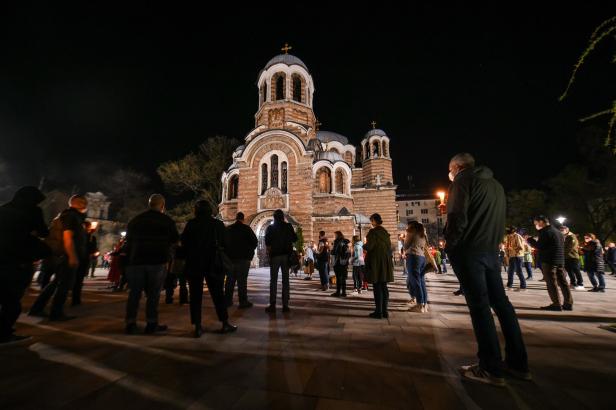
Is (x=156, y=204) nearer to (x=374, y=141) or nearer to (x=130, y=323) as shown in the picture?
(x=130, y=323)

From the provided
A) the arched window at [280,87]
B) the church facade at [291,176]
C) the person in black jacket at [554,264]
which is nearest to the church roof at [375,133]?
the church facade at [291,176]

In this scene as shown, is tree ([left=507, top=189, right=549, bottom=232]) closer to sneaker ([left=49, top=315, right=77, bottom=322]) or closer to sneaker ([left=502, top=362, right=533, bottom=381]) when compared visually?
sneaker ([left=502, top=362, right=533, bottom=381])

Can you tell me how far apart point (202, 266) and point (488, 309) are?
3.00 m

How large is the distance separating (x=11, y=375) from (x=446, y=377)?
11.3 ft

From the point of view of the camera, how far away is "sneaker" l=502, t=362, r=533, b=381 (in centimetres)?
213

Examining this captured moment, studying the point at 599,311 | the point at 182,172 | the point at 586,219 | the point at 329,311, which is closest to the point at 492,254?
the point at 329,311

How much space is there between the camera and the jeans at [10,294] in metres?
3.01

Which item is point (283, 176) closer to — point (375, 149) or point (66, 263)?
point (375, 149)

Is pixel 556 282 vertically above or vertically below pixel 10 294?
below

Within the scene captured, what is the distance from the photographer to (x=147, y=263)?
354 centimetres

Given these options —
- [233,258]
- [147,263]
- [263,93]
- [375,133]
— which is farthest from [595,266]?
[375,133]

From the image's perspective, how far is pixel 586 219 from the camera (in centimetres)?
2508

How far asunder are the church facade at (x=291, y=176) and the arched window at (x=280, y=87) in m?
0.06

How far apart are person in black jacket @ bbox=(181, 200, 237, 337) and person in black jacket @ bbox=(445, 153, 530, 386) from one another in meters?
2.65
